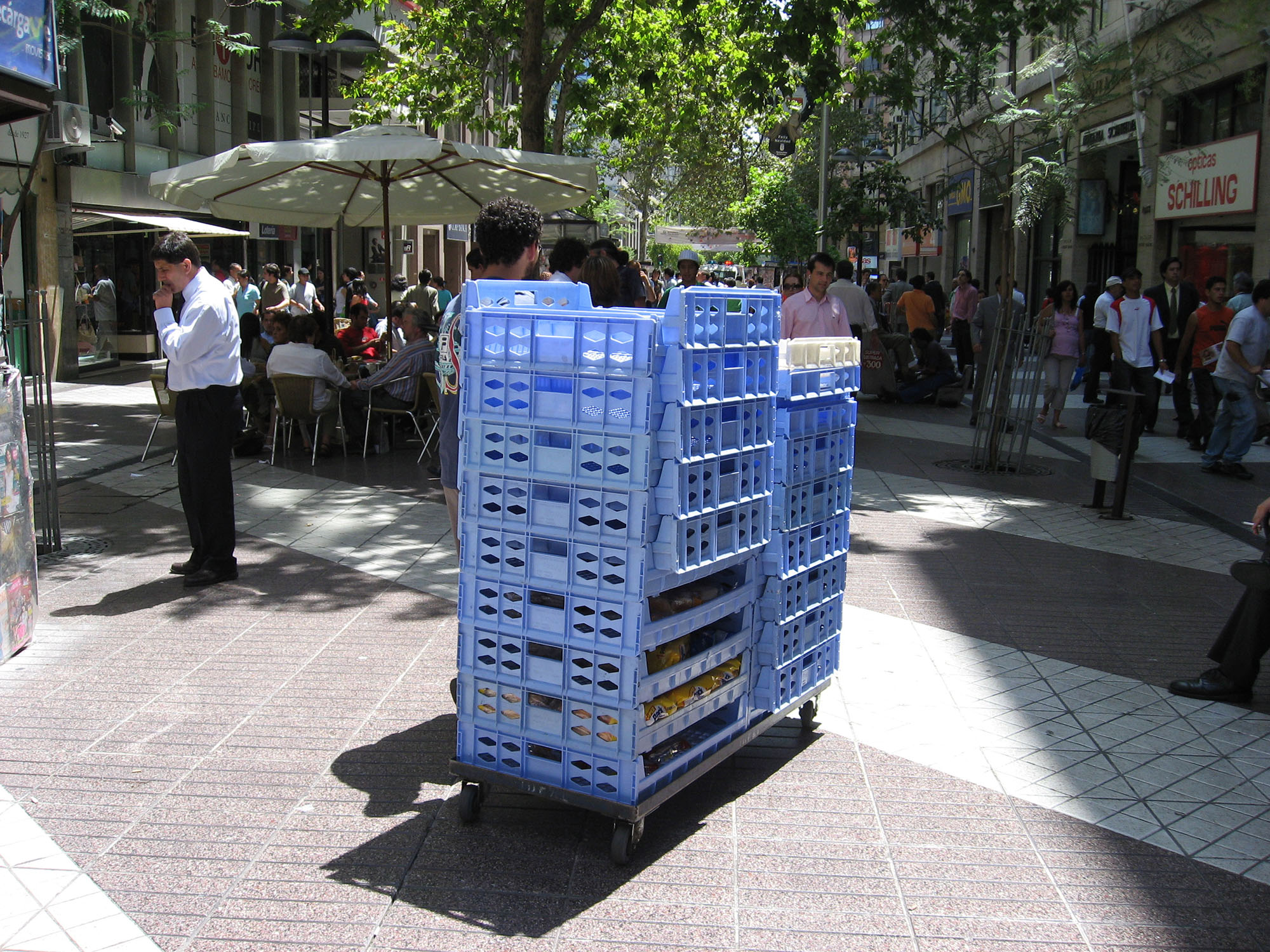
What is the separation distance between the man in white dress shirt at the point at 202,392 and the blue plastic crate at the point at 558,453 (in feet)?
11.1

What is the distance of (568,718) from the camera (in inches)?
149

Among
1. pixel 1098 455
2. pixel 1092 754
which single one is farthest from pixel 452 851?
pixel 1098 455

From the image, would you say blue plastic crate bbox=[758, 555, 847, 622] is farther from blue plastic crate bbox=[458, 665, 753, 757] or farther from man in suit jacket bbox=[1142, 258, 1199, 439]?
man in suit jacket bbox=[1142, 258, 1199, 439]

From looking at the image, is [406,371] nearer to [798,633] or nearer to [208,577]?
[208,577]

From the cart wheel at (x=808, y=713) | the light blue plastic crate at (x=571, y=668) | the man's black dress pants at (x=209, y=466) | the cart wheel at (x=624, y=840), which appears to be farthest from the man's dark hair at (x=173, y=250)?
the cart wheel at (x=624, y=840)

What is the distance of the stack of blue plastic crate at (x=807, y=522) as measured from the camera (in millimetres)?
4359

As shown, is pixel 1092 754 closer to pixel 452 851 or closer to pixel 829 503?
pixel 829 503

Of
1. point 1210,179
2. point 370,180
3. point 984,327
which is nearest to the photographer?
point 370,180

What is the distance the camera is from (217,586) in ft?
23.0

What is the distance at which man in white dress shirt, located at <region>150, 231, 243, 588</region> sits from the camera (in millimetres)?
6648

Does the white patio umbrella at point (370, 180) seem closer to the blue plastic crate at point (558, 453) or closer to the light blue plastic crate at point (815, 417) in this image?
the light blue plastic crate at point (815, 417)

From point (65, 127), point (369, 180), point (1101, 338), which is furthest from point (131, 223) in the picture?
point (1101, 338)

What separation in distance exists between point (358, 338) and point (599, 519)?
457 inches

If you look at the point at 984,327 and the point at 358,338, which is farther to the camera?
the point at 984,327
